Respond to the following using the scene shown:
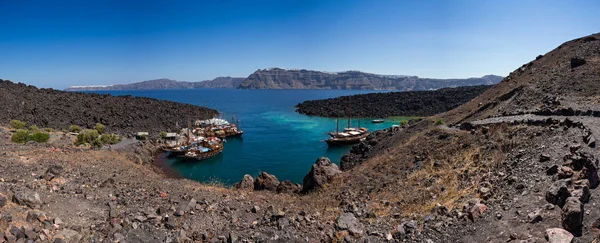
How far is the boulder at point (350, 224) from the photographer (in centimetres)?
995

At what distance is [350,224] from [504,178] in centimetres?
572

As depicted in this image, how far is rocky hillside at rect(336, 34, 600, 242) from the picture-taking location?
7.51m

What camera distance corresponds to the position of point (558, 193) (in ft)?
25.5

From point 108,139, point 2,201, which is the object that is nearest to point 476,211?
point 2,201

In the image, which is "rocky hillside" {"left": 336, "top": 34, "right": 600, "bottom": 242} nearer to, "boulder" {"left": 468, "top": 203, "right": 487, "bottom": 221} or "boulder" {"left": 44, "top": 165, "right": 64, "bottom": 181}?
"boulder" {"left": 468, "top": 203, "right": 487, "bottom": 221}

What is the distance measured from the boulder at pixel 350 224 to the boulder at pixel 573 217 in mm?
5148

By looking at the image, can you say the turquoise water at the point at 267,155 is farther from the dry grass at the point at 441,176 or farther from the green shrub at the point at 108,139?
the dry grass at the point at 441,176

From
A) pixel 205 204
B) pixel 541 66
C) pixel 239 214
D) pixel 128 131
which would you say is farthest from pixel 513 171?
pixel 128 131

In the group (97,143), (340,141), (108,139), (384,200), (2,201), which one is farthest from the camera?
(340,141)

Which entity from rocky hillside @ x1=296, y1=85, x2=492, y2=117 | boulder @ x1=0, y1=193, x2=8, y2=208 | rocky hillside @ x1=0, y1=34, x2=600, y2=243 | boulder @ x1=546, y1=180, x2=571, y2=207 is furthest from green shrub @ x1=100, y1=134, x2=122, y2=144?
rocky hillside @ x1=296, y1=85, x2=492, y2=117

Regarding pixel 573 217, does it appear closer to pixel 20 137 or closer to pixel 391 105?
pixel 20 137

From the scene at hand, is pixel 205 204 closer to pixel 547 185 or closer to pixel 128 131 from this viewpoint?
pixel 547 185

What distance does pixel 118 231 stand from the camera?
8.87 meters

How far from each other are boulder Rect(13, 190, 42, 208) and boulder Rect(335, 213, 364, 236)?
31.2 feet
